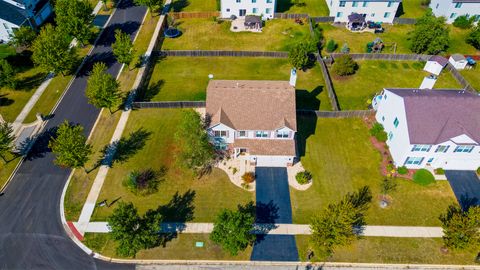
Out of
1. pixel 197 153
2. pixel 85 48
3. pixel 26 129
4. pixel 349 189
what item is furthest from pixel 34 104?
pixel 349 189

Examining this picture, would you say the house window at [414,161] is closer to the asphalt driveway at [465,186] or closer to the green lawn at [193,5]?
the asphalt driveway at [465,186]

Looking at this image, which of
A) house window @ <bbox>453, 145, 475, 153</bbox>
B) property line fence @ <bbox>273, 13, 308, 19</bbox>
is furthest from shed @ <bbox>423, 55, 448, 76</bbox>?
property line fence @ <bbox>273, 13, 308, 19</bbox>

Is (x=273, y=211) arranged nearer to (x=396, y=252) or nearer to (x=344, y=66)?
(x=396, y=252)

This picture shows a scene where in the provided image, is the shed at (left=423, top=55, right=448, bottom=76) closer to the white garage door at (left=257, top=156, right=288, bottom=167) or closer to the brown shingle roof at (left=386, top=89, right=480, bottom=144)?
the brown shingle roof at (left=386, top=89, right=480, bottom=144)

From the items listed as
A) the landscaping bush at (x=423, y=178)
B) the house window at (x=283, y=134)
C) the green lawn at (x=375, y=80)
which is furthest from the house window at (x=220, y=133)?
the landscaping bush at (x=423, y=178)

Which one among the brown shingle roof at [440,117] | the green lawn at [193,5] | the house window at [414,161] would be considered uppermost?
the brown shingle roof at [440,117]

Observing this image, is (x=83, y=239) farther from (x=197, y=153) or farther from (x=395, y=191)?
(x=395, y=191)
